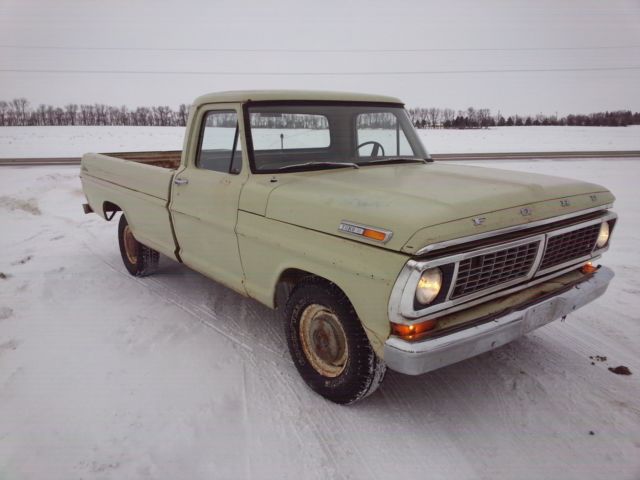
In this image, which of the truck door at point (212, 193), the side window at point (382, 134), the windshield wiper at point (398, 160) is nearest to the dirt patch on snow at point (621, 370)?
the windshield wiper at point (398, 160)

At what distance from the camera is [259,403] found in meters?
2.83

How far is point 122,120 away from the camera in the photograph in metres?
44.2

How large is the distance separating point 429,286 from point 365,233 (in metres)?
0.43

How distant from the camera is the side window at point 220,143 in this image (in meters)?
3.40

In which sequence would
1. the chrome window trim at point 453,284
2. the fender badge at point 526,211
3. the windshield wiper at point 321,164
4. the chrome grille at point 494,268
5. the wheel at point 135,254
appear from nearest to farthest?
the chrome window trim at point 453,284 < the chrome grille at point 494,268 < the fender badge at point 526,211 < the windshield wiper at point 321,164 < the wheel at point 135,254

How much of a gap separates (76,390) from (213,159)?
6.51ft

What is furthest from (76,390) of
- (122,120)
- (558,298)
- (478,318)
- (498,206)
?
(122,120)

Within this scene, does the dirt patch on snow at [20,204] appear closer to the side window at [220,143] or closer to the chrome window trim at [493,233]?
the side window at [220,143]

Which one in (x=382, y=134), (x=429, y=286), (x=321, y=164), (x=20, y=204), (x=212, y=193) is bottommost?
(x=20, y=204)

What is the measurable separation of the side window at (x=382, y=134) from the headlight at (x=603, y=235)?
1.62 metres

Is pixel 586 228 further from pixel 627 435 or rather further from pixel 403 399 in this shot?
pixel 403 399

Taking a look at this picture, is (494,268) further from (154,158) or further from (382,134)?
(154,158)

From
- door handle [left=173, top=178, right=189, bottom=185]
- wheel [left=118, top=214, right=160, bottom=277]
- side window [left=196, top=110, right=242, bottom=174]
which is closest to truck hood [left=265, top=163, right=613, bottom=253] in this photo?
side window [left=196, top=110, right=242, bottom=174]

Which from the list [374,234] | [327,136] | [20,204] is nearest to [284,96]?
[327,136]
